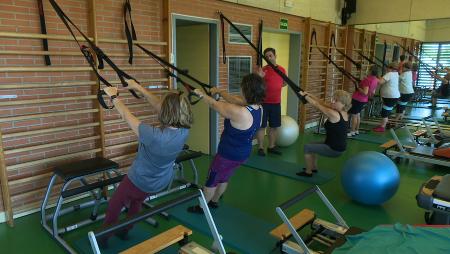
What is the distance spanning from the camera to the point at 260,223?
3.09m

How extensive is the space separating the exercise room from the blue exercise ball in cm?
1

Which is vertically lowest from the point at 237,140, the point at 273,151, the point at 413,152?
the point at 273,151

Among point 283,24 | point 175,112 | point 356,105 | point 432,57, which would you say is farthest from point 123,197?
point 432,57

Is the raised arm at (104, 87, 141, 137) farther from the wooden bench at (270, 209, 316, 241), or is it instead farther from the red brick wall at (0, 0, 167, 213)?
the wooden bench at (270, 209, 316, 241)

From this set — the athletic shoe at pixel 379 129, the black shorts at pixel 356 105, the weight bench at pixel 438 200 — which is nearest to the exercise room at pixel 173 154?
the weight bench at pixel 438 200

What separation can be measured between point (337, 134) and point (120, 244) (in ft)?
8.48

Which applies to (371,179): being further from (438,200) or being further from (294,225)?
(294,225)

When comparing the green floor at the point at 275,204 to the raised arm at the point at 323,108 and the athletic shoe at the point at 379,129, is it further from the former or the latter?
the athletic shoe at the point at 379,129

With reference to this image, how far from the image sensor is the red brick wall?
2.98m

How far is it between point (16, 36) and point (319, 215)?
10.6 ft

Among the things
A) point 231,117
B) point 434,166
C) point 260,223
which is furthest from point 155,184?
point 434,166

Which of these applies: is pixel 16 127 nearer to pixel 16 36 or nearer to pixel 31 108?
pixel 31 108

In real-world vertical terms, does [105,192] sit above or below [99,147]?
below

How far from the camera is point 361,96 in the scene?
634 cm
